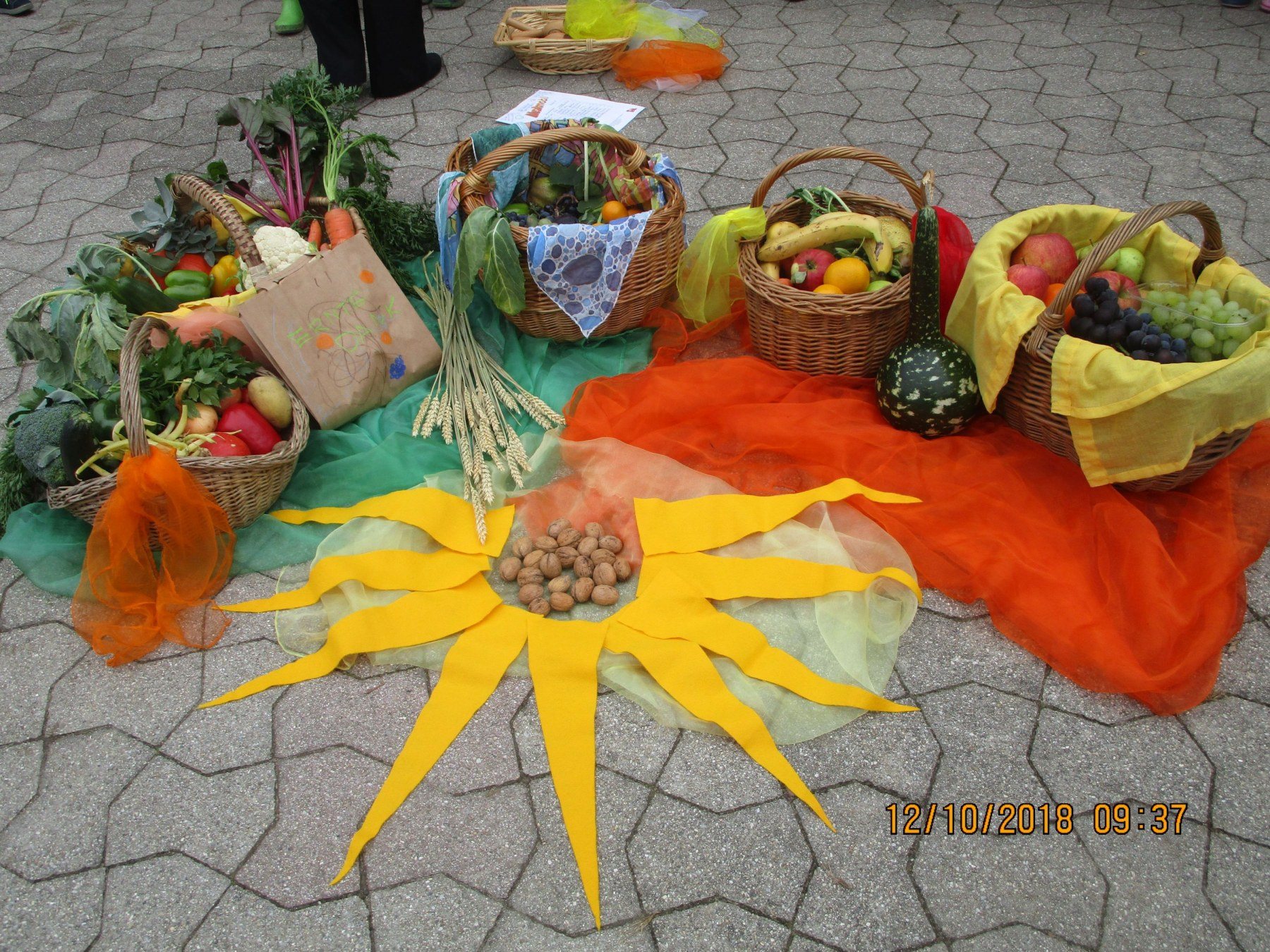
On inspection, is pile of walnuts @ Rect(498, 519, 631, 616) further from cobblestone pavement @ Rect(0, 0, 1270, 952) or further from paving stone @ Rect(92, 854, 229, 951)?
paving stone @ Rect(92, 854, 229, 951)

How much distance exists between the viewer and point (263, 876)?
2.01m

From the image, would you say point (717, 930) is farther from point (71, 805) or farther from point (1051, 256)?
point (1051, 256)

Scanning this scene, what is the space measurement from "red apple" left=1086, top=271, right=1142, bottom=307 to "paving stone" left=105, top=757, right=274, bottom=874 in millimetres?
2675

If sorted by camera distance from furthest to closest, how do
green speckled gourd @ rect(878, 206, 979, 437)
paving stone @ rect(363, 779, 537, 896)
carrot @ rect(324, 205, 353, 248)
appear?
carrot @ rect(324, 205, 353, 248), green speckled gourd @ rect(878, 206, 979, 437), paving stone @ rect(363, 779, 537, 896)

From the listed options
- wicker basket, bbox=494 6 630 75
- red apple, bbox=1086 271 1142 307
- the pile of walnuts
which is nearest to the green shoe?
wicker basket, bbox=494 6 630 75

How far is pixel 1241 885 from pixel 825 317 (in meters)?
1.87

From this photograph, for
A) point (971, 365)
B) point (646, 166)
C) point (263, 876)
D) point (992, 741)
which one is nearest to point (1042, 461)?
point (971, 365)

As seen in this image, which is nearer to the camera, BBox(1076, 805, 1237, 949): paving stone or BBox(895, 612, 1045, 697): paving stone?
BBox(1076, 805, 1237, 949): paving stone

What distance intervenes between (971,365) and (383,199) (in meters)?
2.36

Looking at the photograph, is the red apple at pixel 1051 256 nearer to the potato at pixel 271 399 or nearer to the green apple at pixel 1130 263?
the green apple at pixel 1130 263

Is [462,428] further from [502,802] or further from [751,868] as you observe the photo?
[751,868]

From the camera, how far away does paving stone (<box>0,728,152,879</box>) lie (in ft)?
6.77

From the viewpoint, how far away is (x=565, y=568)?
8.67 ft
